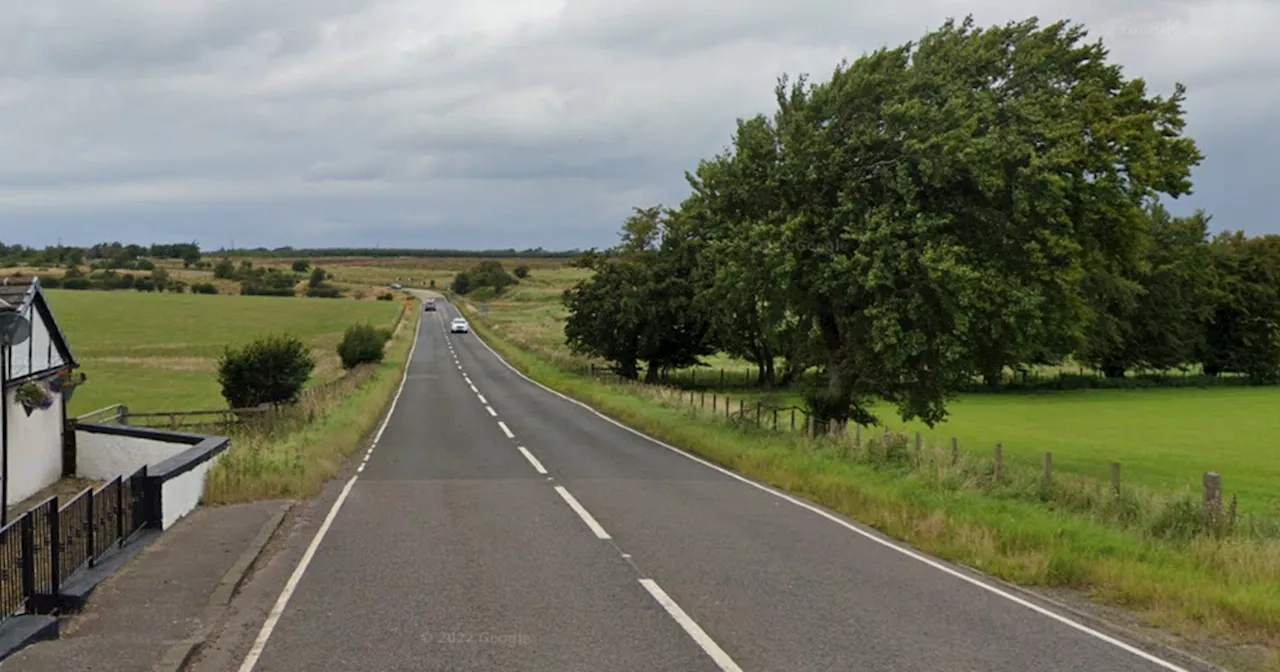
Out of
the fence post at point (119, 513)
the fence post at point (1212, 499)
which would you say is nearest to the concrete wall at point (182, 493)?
the fence post at point (119, 513)

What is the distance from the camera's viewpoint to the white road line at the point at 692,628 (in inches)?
285

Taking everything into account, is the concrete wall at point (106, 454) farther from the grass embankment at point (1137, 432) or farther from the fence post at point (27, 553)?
the grass embankment at point (1137, 432)

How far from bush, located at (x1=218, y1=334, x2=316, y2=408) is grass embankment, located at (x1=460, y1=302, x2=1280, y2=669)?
28.0 meters

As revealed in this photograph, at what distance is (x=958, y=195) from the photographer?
25.3 meters

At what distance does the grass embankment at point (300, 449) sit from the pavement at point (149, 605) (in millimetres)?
2359

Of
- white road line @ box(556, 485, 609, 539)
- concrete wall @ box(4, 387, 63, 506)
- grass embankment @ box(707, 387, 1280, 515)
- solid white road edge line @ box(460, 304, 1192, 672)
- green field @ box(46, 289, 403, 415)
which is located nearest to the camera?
solid white road edge line @ box(460, 304, 1192, 672)

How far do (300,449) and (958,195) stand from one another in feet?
54.7

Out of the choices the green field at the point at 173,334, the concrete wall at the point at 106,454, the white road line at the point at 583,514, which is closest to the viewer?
the white road line at the point at 583,514

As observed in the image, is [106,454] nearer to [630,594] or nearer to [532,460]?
[532,460]

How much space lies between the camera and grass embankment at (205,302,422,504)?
1532 cm

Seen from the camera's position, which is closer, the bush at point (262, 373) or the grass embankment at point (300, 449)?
the grass embankment at point (300, 449)

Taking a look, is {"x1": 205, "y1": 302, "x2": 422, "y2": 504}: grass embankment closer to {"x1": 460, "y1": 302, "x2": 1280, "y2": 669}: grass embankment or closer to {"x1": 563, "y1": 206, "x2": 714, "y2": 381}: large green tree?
{"x1": 460, "y1": 302, "x2": 1280, "y2": 669}: grass embankment

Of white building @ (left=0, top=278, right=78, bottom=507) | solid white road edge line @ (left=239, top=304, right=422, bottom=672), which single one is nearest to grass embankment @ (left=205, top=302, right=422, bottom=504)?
solid white road edge line @ (left=239, top=304, right=422, bottom=672)

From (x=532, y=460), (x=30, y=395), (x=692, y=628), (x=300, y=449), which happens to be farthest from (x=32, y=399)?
(x=692, y=628)
